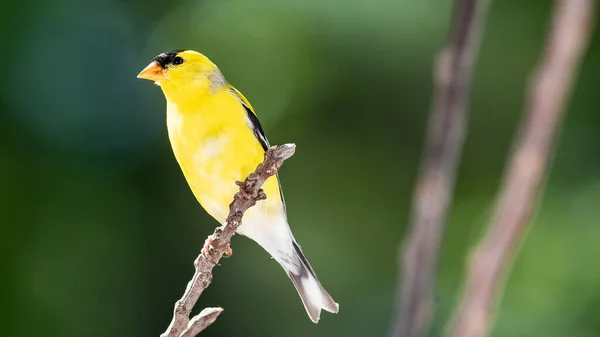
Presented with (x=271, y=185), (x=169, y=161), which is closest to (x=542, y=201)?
(x=169, y=161)

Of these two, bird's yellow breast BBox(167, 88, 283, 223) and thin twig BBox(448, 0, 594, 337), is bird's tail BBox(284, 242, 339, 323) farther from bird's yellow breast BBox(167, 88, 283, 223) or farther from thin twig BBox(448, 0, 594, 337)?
thin twig BBox(448, 0, 594, 337)

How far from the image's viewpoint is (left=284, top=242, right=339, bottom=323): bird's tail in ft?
5.22

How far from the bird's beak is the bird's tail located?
1.81ft

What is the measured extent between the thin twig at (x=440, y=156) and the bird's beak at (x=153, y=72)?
0.86 meters

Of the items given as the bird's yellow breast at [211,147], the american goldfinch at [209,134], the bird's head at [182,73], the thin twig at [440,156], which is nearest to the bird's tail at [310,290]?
the american goldfinch at [209,134]

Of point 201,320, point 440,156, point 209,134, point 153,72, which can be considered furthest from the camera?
point 209,134

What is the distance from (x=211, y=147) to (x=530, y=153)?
1.05 m

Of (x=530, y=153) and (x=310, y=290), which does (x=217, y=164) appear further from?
(x=530, y=153)

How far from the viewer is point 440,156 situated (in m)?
0.81

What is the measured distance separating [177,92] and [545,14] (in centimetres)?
321

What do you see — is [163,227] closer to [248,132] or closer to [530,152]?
[248,132]

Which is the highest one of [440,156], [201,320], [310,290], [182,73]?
[440,156]

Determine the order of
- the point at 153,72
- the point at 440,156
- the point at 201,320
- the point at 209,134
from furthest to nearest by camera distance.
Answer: the point at 209,134
the point at 153,72
the point at 201,320
the point at 440,156

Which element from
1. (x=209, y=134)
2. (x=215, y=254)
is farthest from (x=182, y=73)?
(x=215, y=254)
